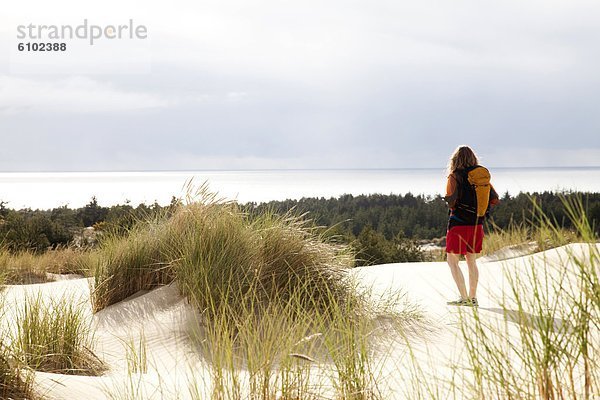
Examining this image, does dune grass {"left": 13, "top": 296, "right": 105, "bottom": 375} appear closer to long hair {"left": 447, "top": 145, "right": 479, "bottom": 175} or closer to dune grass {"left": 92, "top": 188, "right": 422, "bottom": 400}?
dune grass {"left": 92, "top": 188, "right": 422, "bottom": 400}

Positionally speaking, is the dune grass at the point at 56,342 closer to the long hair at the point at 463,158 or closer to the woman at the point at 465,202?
the woman at the point at 465,202

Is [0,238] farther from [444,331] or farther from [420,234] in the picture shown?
[420,234]

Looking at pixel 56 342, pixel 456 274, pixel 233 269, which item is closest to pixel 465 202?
pixel 456 274

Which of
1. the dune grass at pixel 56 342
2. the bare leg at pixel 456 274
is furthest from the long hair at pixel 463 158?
the dune grass at pixel 56 342

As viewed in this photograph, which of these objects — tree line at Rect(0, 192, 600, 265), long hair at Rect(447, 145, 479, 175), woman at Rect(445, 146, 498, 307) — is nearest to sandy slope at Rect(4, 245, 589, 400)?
woman at Rect(445, 146, 498, 307)

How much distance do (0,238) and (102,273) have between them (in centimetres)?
850

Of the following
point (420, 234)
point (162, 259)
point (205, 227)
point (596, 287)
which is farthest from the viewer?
point (420, 234)

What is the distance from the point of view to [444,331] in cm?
643

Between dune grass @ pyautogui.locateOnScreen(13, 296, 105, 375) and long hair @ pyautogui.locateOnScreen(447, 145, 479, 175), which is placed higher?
long hair @ pyautogui.locateOnScreen(447, 145, 479, 175)

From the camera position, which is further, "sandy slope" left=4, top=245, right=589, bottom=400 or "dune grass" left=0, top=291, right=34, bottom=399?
"sandy slope" left=4, top=245, right=589, bottom=400

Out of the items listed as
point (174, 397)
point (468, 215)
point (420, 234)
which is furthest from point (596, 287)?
point (420, 234)

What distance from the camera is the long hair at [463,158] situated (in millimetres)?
7484

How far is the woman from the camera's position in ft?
Answer: 24.2

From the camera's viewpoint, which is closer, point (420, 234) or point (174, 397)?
point (174, 397)
